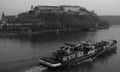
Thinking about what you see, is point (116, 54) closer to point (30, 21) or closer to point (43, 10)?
point (30, 21)

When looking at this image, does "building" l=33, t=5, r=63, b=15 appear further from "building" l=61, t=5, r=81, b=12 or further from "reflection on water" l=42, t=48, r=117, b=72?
"reflection on water" l=42, t=48, r=117, b=72

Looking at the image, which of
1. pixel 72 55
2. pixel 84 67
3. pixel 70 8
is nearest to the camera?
pixel 84 67

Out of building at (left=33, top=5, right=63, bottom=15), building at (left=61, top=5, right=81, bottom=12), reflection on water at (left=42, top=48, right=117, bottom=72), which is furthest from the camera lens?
building at (left=61, top=5, right=81, bottom=12)

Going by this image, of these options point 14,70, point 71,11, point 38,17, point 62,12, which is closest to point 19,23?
point 38,17

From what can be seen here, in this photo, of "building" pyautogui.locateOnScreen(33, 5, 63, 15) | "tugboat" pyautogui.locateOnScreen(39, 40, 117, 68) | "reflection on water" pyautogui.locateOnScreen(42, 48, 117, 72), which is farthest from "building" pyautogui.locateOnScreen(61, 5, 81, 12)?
"reflection on water" pyautogui.locateOnScreen(42, 48, 117, 72)

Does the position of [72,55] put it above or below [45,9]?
below

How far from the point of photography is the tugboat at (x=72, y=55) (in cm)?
1213

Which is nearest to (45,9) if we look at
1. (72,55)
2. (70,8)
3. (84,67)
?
(70,8)

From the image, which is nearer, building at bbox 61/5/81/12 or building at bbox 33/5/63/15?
building at bbox 33/5/63/15

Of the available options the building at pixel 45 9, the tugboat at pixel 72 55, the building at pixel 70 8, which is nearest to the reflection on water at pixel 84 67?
the tugboat at pixel 72 55

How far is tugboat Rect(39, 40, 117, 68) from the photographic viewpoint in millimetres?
12130

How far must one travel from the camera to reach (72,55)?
13.0m

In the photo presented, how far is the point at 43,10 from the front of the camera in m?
47.5

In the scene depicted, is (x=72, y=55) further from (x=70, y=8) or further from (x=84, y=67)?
(x=70, y=8)
